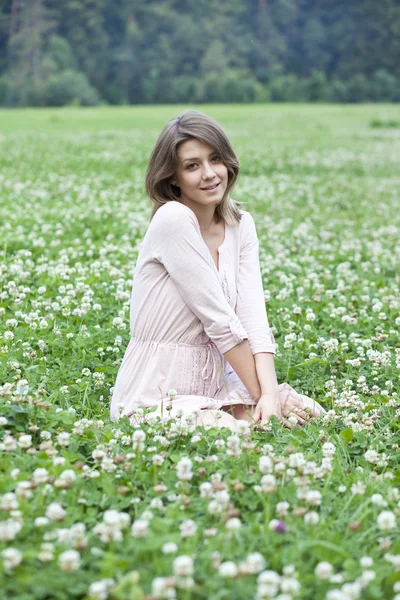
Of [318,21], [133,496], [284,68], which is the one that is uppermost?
[318,21]

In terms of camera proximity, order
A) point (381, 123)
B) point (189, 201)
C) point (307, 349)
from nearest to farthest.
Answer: point (189, 201), point (307, 349), point (381, 123)

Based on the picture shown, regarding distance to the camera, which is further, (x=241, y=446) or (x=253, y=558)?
(x=241, y=446)

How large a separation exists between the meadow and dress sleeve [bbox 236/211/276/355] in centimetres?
52

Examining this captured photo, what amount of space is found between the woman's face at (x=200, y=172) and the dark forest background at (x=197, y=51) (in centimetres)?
6105

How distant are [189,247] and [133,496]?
1.49 meters

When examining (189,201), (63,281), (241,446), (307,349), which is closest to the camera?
(241,446)

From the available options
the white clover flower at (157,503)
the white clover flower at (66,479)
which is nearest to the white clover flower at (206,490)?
the white clover flower at (157,503)

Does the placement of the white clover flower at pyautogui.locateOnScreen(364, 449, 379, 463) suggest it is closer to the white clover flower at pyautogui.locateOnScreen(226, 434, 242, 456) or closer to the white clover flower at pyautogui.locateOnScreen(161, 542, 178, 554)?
the white clover flower at pyautogui.locateOnScreen(226, 434, 242, 456)

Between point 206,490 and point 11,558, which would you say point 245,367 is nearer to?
point 206,490

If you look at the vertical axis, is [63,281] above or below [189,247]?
below

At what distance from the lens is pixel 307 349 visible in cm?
556

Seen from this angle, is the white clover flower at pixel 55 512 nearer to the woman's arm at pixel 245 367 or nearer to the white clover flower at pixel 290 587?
the white clover flower at pixel 290 587

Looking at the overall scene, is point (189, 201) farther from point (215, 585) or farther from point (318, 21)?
point (318, 21)

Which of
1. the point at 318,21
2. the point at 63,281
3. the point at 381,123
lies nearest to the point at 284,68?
the point at 318,21
